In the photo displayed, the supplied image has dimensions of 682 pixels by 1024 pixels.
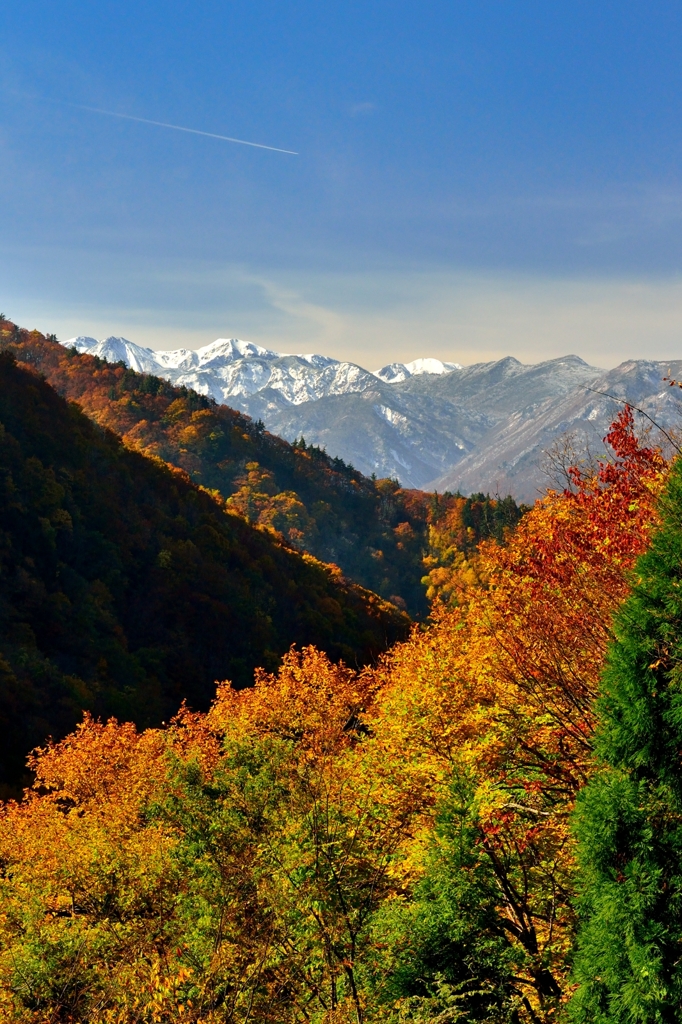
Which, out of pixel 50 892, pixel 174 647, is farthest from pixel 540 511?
pixel 174 647

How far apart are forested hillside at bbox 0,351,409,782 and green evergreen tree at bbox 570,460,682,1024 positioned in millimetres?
48773

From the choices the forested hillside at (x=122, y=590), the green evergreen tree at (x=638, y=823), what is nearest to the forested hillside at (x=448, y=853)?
the green evergreen tree at (x=638, y=823)

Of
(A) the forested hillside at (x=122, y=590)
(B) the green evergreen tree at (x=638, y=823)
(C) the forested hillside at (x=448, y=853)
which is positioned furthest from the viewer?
(A) the forested hillside at (x=122, y=590)

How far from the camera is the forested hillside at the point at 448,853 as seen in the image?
1500 cm

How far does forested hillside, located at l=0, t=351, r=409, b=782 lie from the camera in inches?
2719

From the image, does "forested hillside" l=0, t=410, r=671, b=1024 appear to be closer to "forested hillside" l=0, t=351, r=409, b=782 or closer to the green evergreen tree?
the green evergreen tree

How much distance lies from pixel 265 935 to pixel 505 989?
17.8 ft

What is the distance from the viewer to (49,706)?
204 feet

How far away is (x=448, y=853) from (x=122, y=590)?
74.9m

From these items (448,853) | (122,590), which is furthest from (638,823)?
(122,590)

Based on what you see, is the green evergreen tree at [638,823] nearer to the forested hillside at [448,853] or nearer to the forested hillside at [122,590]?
the forested hillside at [448,853]

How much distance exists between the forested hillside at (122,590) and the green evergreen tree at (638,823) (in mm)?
48773

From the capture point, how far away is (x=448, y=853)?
60.1ft

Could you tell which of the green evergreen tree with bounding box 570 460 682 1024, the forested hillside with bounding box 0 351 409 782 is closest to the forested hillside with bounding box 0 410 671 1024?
the green evergreen tree with bounding box 570 460 682 1024
